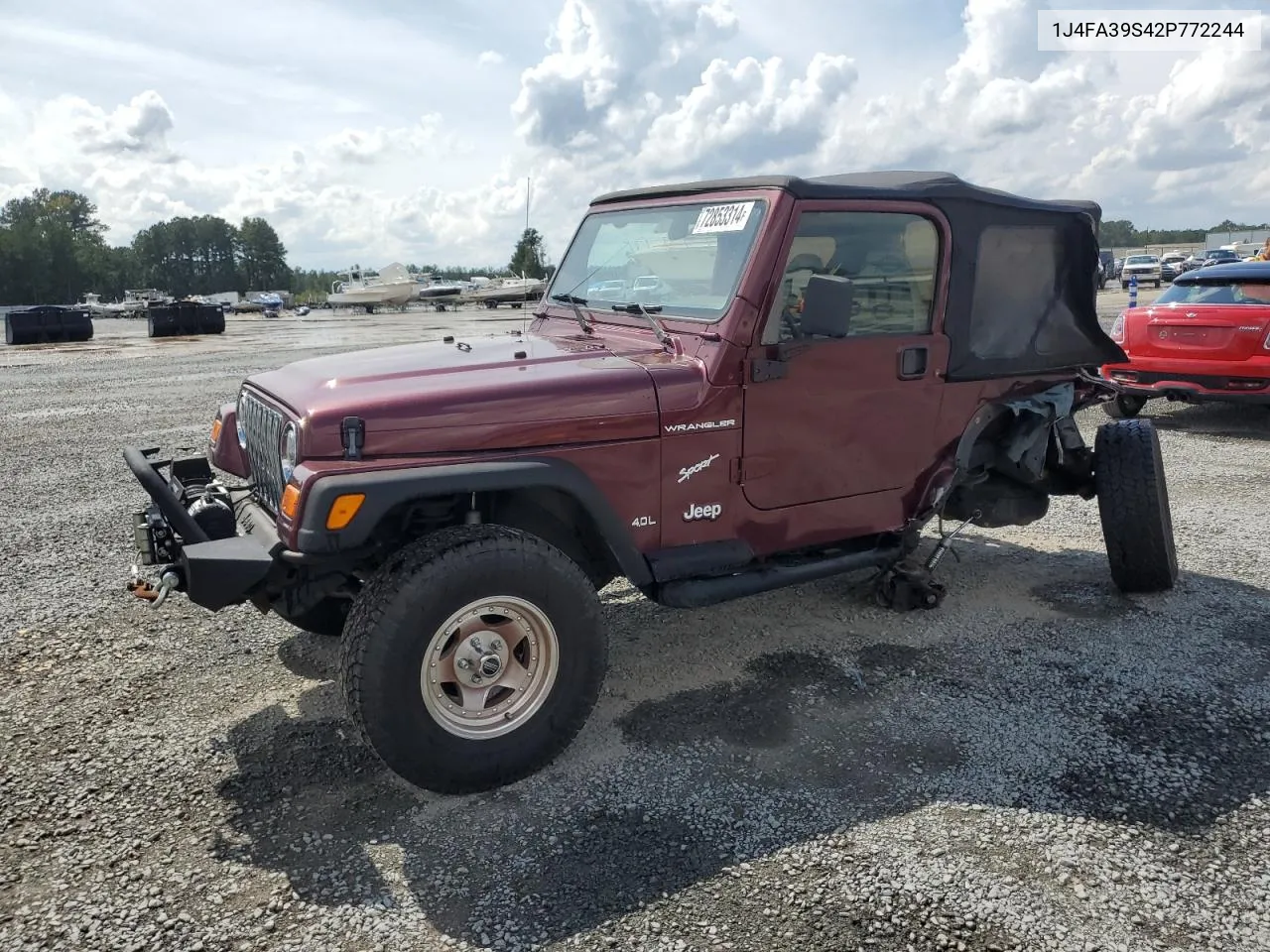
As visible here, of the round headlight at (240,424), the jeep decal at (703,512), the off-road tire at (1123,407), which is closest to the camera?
the jeep decal at (703,512)

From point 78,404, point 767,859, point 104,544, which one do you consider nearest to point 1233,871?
point 767,859

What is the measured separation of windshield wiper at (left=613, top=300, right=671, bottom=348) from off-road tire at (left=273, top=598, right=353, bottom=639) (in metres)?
1.76

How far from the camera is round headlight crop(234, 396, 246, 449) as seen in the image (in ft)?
13.2

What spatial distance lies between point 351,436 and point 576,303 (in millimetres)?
1804

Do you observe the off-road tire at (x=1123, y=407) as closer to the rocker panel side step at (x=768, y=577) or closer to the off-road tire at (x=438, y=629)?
the rocker panel side step at (x=768, y=577)

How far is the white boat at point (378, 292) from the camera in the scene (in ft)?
185

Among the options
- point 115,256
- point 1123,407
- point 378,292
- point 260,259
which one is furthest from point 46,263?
point 1123,407

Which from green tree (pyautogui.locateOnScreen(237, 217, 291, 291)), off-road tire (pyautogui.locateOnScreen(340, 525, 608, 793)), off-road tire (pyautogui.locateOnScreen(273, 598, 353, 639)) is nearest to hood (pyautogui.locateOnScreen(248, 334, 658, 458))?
off-road tire (pyautogui.locateOnScreen(340, 525, 608, 793))

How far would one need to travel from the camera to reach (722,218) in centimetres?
392

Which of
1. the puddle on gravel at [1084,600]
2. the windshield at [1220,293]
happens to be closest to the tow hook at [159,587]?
the puddle on gravel at [1084,600]

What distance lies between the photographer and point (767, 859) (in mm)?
2879

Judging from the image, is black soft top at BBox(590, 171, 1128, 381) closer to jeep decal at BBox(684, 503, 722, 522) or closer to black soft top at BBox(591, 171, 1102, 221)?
black soft top at BBox(591, 171, 1102, 221)

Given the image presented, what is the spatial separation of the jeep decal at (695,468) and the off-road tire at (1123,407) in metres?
7.86

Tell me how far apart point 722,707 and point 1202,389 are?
7507 millimetres
